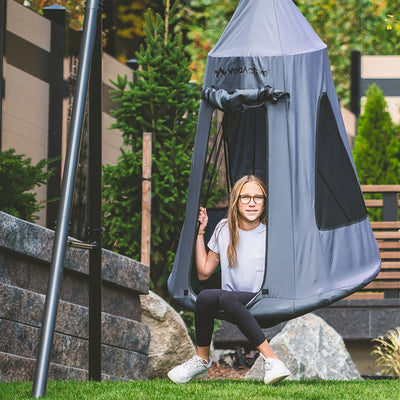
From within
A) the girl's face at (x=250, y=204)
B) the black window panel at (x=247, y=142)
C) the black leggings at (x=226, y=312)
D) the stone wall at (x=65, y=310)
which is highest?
the black window panel at (x=247, y=142)

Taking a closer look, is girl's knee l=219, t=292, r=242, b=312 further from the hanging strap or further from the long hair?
the hanging strap

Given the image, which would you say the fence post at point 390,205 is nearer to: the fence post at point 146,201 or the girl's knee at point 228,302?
the fence post at point 146,201

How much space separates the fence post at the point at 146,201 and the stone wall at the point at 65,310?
99 cm

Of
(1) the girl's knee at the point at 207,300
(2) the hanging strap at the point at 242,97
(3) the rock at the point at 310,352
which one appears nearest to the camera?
(1) the girl's knee at the point at 207,300

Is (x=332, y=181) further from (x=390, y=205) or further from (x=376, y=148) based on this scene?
(x=376, y=148)

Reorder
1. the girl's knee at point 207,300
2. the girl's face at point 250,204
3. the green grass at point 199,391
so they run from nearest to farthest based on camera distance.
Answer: the green grass at point 199,391 → the girl's knee at point 207,300 → the girl's face at point 250,204

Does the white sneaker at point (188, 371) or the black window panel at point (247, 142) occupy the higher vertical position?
the black window panel at point (247, 142)

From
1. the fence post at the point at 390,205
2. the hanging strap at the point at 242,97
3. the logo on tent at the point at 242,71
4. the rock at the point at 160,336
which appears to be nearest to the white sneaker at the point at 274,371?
the hanging strap at the point at 242,97

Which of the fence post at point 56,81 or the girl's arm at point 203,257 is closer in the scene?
the girl's arm at point 203,257

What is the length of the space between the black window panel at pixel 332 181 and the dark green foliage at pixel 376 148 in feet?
23.5

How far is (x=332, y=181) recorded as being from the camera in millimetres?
5246

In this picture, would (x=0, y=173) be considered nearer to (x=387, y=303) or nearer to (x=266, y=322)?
(x=266, y=322)

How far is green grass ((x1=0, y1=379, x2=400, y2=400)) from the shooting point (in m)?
4.22

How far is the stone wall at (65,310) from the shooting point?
18.3 ft
